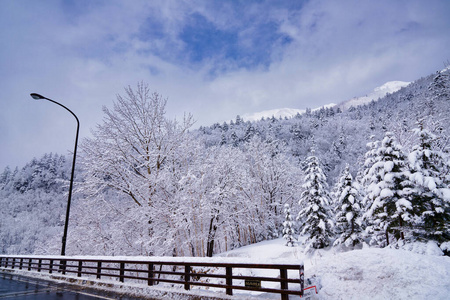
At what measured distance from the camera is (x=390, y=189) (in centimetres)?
1588

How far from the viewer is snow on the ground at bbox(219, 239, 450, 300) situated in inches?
223

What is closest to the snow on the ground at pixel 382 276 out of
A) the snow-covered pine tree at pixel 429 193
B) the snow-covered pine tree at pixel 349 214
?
the snow-covered pine tree at pixel 429 193

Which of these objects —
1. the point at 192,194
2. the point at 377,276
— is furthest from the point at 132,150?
the point at 377,276

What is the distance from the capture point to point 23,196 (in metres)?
114

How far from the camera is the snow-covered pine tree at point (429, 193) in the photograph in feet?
41.5

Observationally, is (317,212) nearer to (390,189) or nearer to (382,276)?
(390,189)

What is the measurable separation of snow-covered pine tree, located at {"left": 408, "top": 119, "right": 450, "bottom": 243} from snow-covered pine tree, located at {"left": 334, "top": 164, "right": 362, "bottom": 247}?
705cm

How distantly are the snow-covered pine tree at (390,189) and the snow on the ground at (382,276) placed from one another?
933 centimetres

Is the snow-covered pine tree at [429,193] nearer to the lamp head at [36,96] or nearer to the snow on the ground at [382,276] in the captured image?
the snow on the ground at [382,276]

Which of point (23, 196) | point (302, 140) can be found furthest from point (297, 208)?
point (23, 196)

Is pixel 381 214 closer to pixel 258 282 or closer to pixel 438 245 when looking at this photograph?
pixel 438 245

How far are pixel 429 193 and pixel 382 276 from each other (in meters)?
10.2

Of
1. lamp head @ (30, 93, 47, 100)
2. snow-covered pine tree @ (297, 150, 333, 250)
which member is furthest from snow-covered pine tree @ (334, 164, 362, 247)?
lamp head @ (30, 93, 47, 100)

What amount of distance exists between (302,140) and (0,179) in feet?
534
